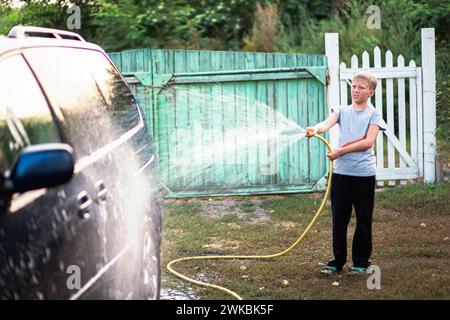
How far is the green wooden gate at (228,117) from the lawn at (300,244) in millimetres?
260

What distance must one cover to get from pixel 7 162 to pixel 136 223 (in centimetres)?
115

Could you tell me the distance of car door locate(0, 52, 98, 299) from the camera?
8.77ft

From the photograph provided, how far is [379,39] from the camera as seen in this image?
45.1 feet

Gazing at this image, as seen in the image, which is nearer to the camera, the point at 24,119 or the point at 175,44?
the point at 24,119

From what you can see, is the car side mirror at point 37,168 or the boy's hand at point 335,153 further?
the boy's hand at point 335,153

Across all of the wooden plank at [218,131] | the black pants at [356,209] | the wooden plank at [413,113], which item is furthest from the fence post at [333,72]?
the black pants at [356,209]

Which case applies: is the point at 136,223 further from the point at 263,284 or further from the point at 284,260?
the point at 284,260

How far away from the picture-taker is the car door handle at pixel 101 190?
135 inches

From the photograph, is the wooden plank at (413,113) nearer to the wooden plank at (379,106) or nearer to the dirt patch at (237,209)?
the wooden plank at (379,106)

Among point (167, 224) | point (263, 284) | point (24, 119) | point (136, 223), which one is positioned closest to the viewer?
point (24, 119)

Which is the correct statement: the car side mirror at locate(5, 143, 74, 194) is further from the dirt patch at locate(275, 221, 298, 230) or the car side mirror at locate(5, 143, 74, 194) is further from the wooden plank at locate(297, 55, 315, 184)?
the wooden plank at locate(297, 55, 315, 184)

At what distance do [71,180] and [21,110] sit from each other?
36cm

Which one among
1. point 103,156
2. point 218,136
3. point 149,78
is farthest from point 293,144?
point 103,156
